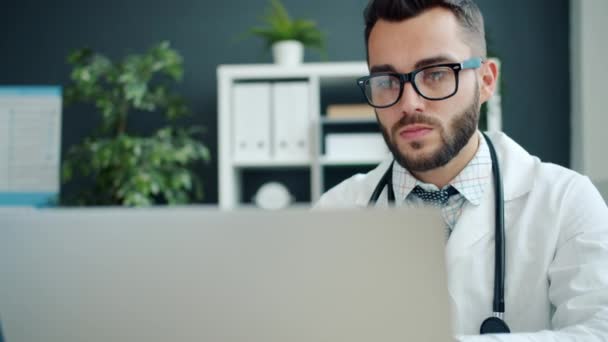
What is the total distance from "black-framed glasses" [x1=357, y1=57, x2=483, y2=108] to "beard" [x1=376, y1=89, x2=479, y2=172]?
5 centimetres

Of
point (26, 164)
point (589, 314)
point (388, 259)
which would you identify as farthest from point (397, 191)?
point (26, 164)

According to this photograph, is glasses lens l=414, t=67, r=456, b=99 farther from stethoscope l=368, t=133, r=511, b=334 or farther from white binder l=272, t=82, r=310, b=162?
white binder l=272, t=82, r=310, b=162

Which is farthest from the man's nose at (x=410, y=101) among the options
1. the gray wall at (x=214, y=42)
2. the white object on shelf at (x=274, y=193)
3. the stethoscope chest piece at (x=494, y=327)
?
the gray wall at (x=214, y=42)

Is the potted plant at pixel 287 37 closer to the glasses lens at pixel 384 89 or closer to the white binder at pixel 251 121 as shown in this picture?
the white binder at pixel 251 121

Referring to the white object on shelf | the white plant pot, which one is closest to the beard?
the white plant pot

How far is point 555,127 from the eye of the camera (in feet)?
9.77

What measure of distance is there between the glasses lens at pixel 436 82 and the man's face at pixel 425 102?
0.05 feet

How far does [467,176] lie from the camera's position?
115cm

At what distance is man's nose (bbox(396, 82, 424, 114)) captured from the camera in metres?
1.10

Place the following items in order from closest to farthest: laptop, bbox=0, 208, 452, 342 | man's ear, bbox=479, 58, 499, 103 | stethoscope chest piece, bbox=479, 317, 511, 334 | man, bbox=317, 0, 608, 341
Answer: laptop, bbox=0, 208, 452, 342 < stethoscope chest piece, bbox=479, 317, 511, 334 < man, bbox=317, 0, 608, 341 < man's ear, bbox=479, 58, 499, 103

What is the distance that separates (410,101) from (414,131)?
2.6 inches

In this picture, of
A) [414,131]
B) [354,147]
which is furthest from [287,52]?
[414,131]

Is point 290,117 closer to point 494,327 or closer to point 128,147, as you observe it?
point 128,147

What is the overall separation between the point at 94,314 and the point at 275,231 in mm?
170
